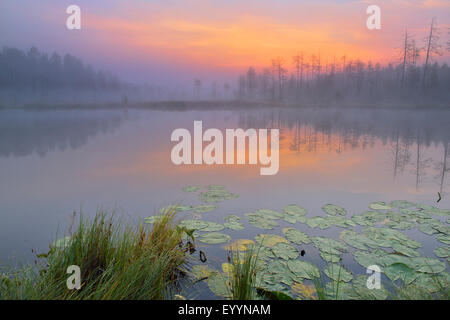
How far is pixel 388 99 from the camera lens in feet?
159

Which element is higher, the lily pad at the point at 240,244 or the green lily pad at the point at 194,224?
the green lily pad at the point at 194,224

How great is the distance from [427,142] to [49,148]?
1824 centimetres

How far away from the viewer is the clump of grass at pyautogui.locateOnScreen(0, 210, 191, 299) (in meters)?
2.43

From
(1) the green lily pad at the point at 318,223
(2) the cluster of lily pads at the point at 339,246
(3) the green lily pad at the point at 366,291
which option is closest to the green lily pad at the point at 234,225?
(2) the cluster of lily pads at the point at 339,246

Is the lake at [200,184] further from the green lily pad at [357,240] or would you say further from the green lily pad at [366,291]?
the green lily pad at [366,291]

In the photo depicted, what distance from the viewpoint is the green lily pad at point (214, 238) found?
4043 millimetres

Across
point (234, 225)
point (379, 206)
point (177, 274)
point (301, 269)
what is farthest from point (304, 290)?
point (379, 206)

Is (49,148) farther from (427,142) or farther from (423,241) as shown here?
(427,142)

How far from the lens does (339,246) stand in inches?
153

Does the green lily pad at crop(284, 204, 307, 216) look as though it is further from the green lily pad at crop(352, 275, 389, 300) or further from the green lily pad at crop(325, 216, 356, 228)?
the green lily pad at crop(352, 275, 389, 300)

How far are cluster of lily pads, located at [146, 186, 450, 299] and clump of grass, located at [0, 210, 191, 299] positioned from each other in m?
0.47

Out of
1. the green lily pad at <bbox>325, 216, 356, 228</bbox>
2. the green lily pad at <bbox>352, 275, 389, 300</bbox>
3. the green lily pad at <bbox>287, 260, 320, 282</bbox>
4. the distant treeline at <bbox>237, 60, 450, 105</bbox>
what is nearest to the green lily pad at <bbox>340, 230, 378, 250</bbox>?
the green lily pad at <bbox>325, 216, 356, 228</bbox>

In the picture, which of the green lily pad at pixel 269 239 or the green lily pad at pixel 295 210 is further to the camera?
the green lily pad at pixel 295 210
